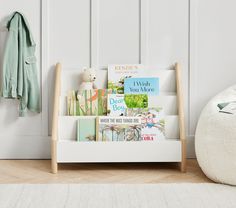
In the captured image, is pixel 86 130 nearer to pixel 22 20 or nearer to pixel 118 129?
pixel 118 129

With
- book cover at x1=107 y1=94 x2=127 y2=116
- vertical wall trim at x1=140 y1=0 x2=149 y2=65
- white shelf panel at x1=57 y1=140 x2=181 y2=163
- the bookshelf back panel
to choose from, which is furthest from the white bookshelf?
vertical wall trim at x1=140 y1=0 x2=149 y2=65

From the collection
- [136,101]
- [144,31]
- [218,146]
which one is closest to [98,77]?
[136,101]

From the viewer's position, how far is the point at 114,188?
1900 millimetres

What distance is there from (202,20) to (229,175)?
4.00 ft

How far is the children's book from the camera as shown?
2.50m

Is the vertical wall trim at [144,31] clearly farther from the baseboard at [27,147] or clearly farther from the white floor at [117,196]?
the white floor at [117,196]

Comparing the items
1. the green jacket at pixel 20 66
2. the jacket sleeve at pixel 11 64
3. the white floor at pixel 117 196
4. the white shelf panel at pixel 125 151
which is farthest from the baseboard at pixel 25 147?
the white floor at pixel 117 196

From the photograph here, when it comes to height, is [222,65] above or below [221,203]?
above

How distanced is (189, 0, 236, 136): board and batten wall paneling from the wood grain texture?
477mm

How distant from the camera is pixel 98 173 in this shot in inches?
90.5

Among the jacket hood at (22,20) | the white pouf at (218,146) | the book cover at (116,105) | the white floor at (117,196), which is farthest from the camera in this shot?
the jacket hood at (22,20)

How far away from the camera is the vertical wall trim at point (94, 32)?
2662mm

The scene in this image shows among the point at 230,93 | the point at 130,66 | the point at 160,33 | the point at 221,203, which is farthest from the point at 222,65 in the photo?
the point at 221,203

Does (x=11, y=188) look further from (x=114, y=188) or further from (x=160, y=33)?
(x=160, y=33)
